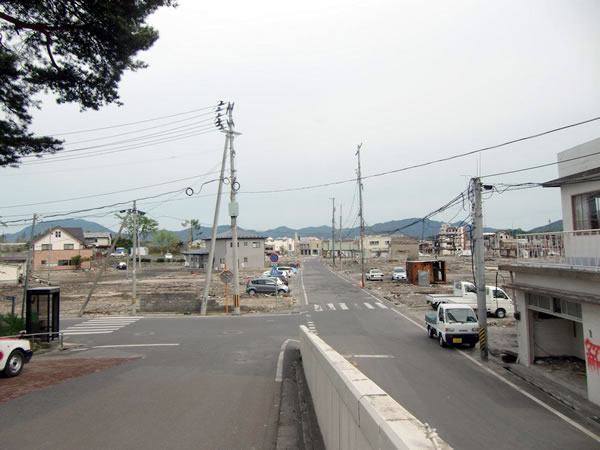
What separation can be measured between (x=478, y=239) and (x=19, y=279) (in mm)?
57467

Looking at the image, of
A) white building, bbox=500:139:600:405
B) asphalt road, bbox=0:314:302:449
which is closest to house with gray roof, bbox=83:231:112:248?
asphalt road, bbox=0:314:302:449

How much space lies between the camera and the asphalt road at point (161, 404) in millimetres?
6953

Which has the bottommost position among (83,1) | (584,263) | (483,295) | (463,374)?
(463,374)

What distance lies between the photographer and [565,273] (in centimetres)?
1139

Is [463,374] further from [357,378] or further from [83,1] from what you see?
[83,1]

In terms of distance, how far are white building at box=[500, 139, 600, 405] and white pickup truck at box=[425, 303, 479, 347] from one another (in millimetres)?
2580

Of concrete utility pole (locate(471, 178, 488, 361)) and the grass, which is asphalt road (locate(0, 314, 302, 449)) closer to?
the grass

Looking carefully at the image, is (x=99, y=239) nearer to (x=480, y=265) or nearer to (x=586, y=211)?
(x=480, y=265)

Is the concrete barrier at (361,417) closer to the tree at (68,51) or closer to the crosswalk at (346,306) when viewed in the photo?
the tree at (68,51)

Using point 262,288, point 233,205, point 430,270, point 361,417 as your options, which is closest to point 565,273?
point 361,417

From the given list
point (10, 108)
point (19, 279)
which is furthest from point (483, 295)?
point (19, 279)

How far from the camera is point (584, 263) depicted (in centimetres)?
1142

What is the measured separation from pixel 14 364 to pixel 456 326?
49.4 ft

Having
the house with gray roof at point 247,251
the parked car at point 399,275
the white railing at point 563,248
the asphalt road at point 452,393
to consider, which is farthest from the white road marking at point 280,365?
the house with gray roof at point 247,251
